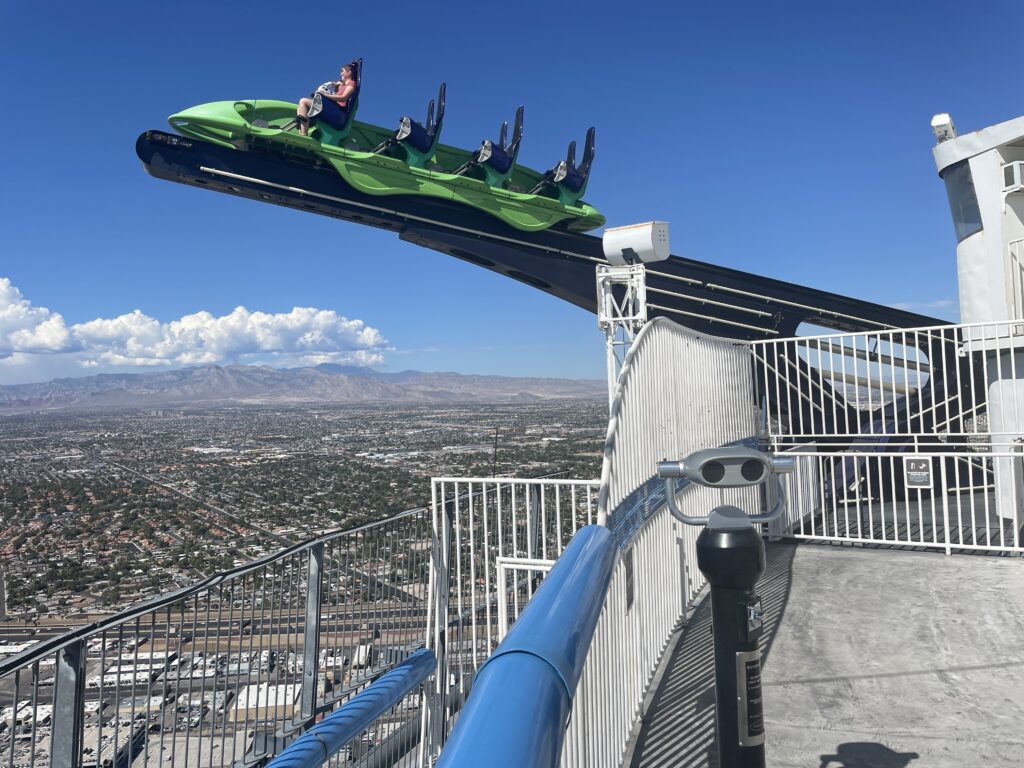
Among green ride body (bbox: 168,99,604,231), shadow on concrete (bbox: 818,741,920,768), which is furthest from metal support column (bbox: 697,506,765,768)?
green ride body (bbox: 168,99,604,231)

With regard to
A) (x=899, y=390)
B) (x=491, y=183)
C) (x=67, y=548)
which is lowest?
(x=67, y=548)

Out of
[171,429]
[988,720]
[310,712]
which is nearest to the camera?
[988,720]

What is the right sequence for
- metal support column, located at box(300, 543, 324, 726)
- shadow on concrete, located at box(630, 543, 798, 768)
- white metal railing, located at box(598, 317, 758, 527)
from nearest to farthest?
shadow on concrete, located at box(630, 543, 798, 768), white metal railing, located at box(598, 317, 758, 527), metal support column, located at box(300, 543, 324, 726)

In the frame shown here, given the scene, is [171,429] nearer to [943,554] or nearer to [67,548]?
[67,548]

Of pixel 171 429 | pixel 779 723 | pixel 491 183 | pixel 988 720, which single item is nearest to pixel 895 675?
pixel 988 720

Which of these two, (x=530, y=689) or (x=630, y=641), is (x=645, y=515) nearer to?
(x=630, y=641)

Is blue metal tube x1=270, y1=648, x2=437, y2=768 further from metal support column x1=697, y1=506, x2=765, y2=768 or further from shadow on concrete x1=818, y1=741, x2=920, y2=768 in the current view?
shadow on concrete x1=818, y1=741, x2=920, y2=768

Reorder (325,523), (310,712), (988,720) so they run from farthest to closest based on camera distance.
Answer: (325,523) → (310,712) → (988,720)
